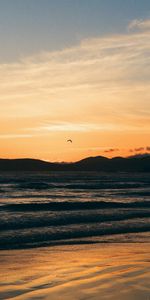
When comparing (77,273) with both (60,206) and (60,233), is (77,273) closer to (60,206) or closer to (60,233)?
(60,233)

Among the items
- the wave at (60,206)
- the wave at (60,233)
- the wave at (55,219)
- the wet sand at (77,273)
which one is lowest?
the wet sand at (77,273)

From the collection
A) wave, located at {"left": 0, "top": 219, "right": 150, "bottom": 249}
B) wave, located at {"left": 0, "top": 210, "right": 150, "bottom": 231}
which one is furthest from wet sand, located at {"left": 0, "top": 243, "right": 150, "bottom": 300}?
wave, located at {"left": 0, "top": 210, "right": 150, "bottom": 231}

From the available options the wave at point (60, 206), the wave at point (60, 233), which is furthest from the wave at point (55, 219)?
the wave at point (60, 206)

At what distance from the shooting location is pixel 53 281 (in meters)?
8.00

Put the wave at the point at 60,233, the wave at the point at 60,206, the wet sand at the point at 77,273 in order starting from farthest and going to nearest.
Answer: the wave at the point at 60,206
the wave at the point at 60,233
the wet sand at the point at 77,273

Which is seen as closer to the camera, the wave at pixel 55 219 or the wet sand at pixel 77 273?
the wet sand at pixel 77 273

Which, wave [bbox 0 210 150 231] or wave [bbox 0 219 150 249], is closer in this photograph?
wave [bbox 0 219 150 249]

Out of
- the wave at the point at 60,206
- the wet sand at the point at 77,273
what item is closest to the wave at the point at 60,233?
the wet sand at the point at 77,273

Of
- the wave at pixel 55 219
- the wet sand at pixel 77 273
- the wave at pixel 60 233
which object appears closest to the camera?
the wet sand at pixel 77 273

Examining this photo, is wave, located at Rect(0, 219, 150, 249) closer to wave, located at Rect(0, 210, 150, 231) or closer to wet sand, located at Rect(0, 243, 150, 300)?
wave, located at Rect(0, 210, 150, 231)

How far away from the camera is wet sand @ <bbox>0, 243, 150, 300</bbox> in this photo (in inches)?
271

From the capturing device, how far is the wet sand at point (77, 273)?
6.88 meters

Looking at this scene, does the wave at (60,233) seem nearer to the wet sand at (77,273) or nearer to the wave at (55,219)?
the wave at (55,219)

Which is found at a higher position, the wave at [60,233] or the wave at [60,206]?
the wave at [60,206]
